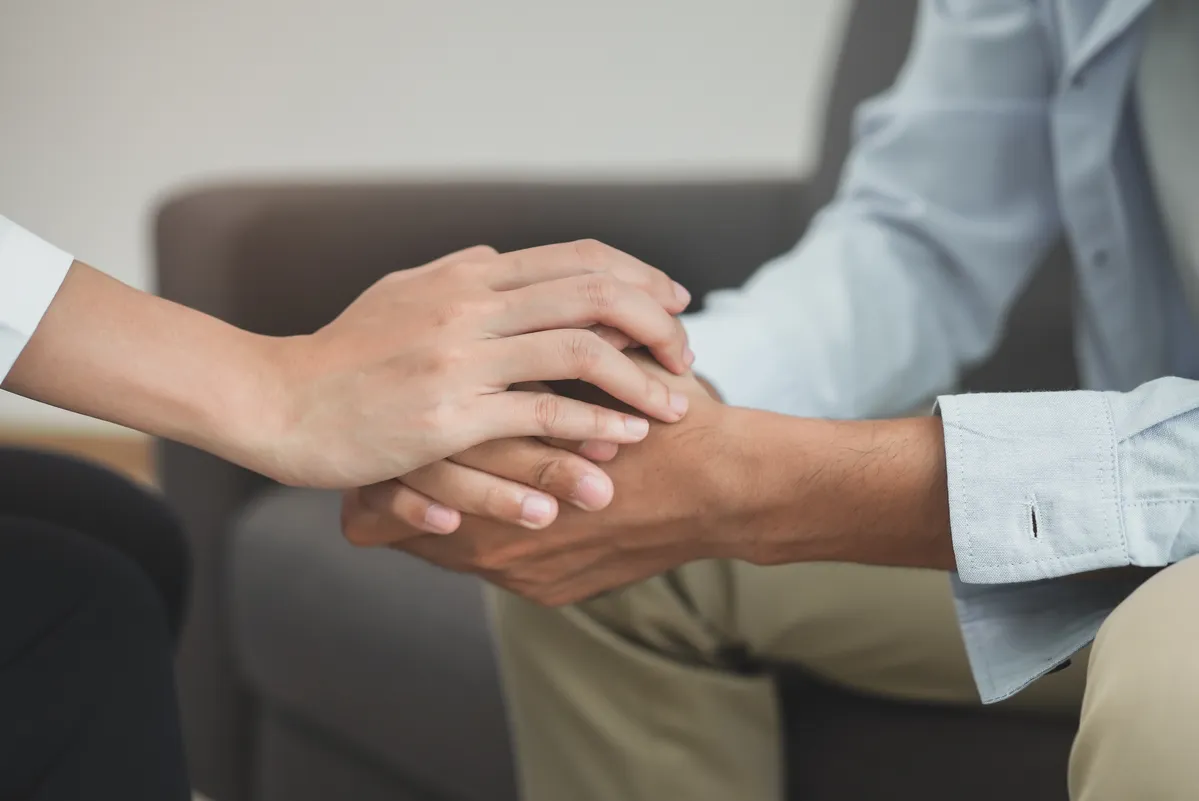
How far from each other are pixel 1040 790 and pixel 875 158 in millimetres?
490

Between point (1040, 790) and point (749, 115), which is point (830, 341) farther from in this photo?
point (749, 115)

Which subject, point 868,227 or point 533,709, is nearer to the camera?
point 533,709

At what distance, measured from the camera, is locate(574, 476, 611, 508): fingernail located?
0.57 metres

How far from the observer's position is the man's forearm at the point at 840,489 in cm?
55

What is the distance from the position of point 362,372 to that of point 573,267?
0.13m

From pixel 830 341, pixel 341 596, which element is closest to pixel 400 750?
pixel 341 596

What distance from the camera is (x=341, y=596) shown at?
91cm

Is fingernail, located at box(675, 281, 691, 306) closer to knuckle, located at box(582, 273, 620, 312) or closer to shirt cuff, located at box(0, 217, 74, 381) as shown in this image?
knuckle, located at box(582, 273, 620, 312)

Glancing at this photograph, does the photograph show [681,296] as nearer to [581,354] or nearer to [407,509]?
[581,354]

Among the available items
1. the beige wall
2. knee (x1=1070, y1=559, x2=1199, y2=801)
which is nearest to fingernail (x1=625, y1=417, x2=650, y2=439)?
knee (x1=1070, y1=559, x2=1199, y2=801)

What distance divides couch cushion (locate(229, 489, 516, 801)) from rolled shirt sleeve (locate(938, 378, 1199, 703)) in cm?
41

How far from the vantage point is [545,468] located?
1.90ft

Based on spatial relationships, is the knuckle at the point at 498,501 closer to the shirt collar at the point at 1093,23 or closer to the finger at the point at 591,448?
the finger at the point at 591,448

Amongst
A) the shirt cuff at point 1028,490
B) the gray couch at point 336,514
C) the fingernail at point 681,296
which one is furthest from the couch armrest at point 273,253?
the shirt cuff at point 1028,490
